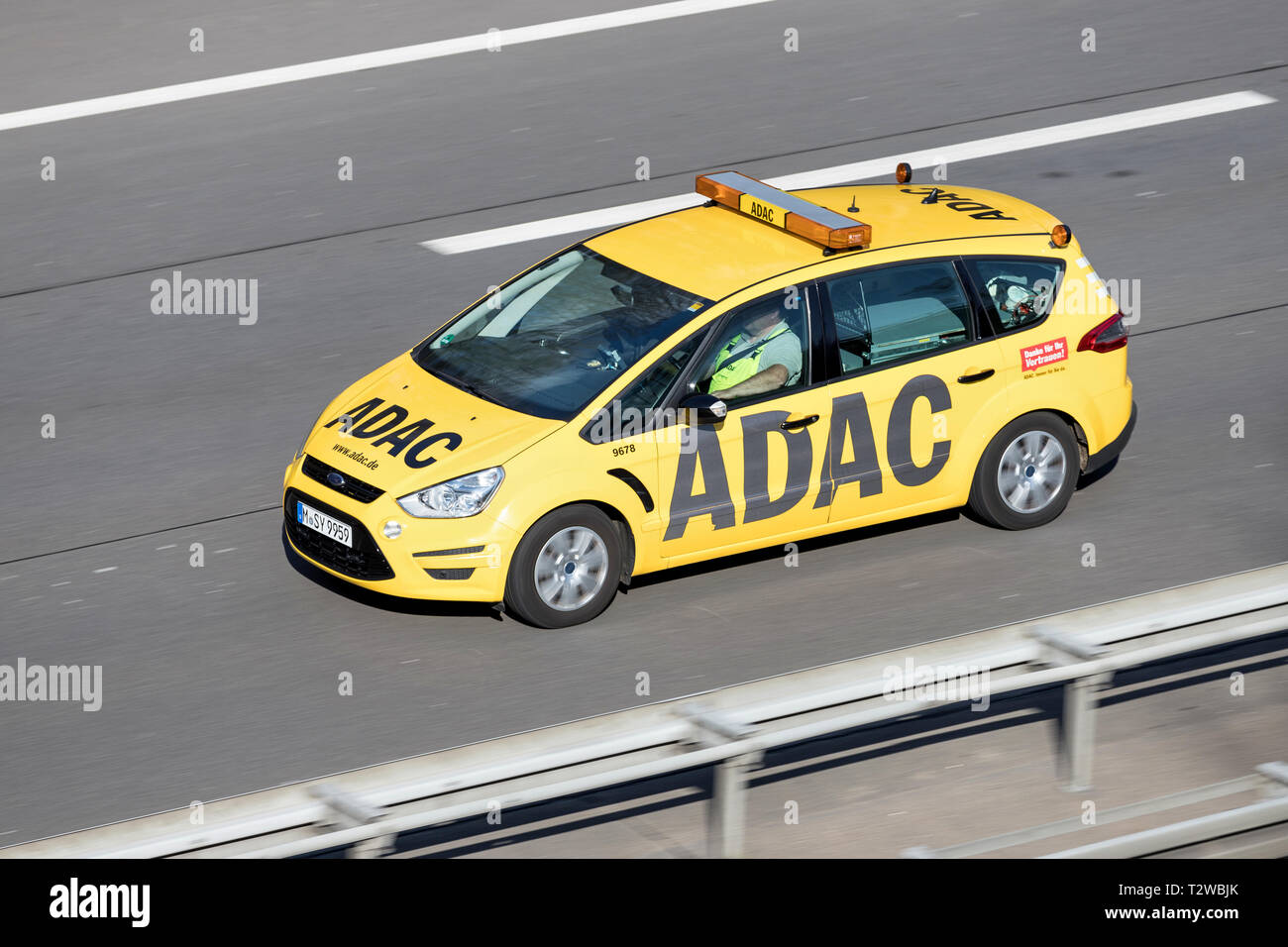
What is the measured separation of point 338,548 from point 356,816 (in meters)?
4.21

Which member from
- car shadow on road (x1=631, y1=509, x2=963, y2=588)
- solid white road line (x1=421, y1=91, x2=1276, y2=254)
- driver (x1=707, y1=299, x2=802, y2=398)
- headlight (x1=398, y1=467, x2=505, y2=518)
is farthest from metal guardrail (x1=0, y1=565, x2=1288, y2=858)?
solid white road line (x1=421, y1=91, x2=1276, y2=254)

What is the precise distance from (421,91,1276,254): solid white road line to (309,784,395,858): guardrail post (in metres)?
9.36

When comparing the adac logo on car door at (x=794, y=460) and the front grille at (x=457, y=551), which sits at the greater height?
the adac logo on car door at (x=794, y=460)

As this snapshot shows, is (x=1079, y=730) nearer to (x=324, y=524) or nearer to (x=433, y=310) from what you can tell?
(x=324, y=524)

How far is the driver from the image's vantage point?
9.85 metres

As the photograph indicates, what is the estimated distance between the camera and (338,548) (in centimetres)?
964

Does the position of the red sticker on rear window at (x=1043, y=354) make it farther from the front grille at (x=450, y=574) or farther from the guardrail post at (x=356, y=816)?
the guardrail post at (x=356, y=816)

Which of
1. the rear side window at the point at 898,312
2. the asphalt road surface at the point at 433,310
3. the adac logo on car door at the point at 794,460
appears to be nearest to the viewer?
the asphalt road surface at the point at 433,310

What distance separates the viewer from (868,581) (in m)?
10.2

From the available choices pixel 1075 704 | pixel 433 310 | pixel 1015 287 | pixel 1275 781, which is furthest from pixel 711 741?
pixel 433 310

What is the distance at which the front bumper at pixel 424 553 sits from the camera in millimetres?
9336

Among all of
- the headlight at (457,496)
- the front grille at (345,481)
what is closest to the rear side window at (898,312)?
the headlight at (457,496)

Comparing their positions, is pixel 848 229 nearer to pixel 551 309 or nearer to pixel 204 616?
pixel 551 309

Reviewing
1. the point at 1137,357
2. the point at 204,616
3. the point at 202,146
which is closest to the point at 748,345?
the point at 204,616
